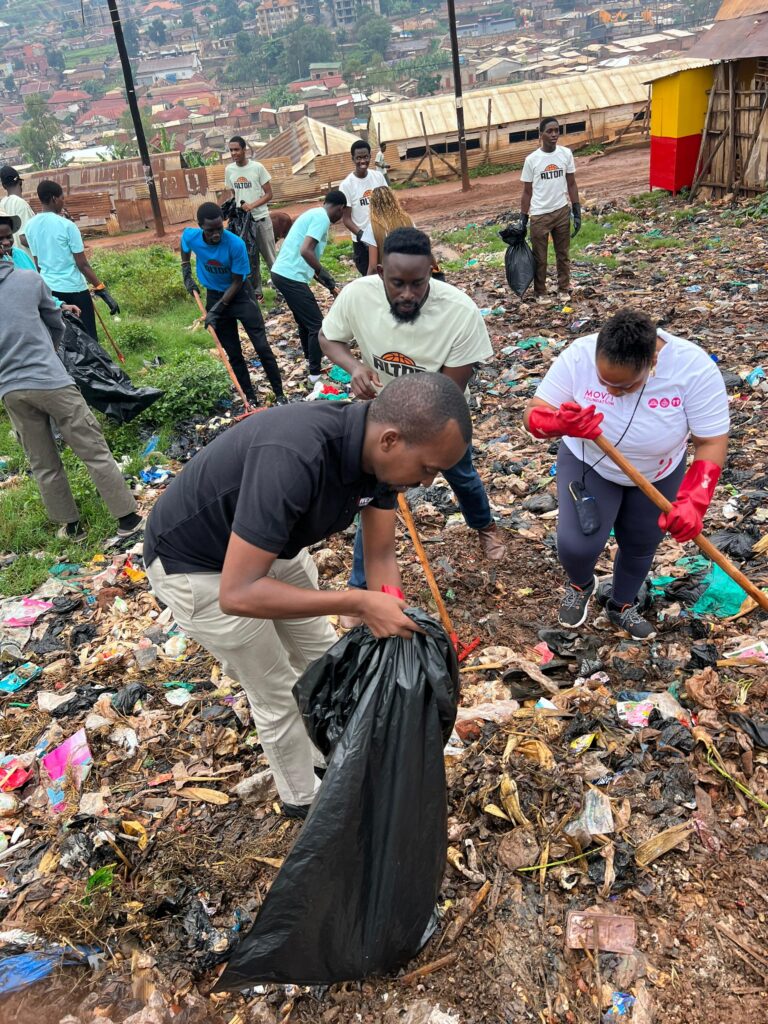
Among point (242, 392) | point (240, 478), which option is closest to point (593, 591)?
point (240, 478)

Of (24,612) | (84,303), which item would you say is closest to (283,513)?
(24,612)

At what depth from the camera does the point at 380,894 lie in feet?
6.74

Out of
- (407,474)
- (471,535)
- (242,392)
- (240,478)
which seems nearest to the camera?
(407,474)

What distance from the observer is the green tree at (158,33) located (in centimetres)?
11061

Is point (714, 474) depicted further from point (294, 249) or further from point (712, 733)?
point (294, 249)

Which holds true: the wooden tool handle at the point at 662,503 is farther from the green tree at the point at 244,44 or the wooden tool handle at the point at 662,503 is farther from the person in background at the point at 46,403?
the green tree at the point at 244,44

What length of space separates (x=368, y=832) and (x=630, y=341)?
195 cm

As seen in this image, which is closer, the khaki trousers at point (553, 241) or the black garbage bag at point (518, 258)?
the black garbage bag at point (518, 258)

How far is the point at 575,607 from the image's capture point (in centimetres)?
368

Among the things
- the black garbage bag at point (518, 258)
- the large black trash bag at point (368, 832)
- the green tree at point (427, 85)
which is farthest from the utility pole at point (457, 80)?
the green tree at point (427, 85)

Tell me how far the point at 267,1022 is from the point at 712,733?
74.1 inches

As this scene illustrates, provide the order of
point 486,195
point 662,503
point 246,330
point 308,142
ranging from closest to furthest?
1. point 662,503
2. point 246,330
3. point 486,195
4. point 308,142

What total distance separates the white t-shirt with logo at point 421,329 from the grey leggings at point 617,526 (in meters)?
0.69

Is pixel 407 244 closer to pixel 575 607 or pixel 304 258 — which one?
A: pixel 575 607
